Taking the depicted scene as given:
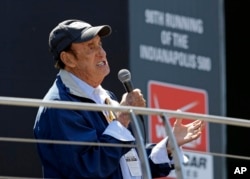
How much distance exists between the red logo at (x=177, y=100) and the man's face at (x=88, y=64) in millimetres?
2736

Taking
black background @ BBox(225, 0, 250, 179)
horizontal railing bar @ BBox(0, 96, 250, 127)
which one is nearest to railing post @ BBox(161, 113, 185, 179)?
horizontal railing bar @ BBox(0, 96, 250, 127)

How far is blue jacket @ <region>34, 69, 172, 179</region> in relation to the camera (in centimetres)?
499

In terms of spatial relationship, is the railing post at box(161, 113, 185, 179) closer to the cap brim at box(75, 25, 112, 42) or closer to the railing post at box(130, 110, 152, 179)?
the railing post at box(130, 110, 152, 179)

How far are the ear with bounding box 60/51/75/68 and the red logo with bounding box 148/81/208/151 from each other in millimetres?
2755

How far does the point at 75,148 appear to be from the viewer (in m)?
5.00

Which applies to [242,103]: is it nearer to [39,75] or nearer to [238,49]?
[238,49]

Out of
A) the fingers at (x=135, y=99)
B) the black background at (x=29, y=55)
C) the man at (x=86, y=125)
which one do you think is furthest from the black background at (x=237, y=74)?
the fingers at (x=135, y=99)

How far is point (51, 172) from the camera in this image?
510 centimetres

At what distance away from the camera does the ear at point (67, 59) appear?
212 inches

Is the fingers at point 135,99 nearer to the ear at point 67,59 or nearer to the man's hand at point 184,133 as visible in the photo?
the man's hand at point 184,133

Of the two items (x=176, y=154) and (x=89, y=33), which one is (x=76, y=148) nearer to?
(x=176, y=154)

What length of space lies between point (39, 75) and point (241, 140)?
1868 mm

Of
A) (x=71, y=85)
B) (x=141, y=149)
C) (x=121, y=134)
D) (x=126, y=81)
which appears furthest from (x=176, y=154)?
(x=71, y=85)

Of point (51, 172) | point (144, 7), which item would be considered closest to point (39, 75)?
point (144, 7)
